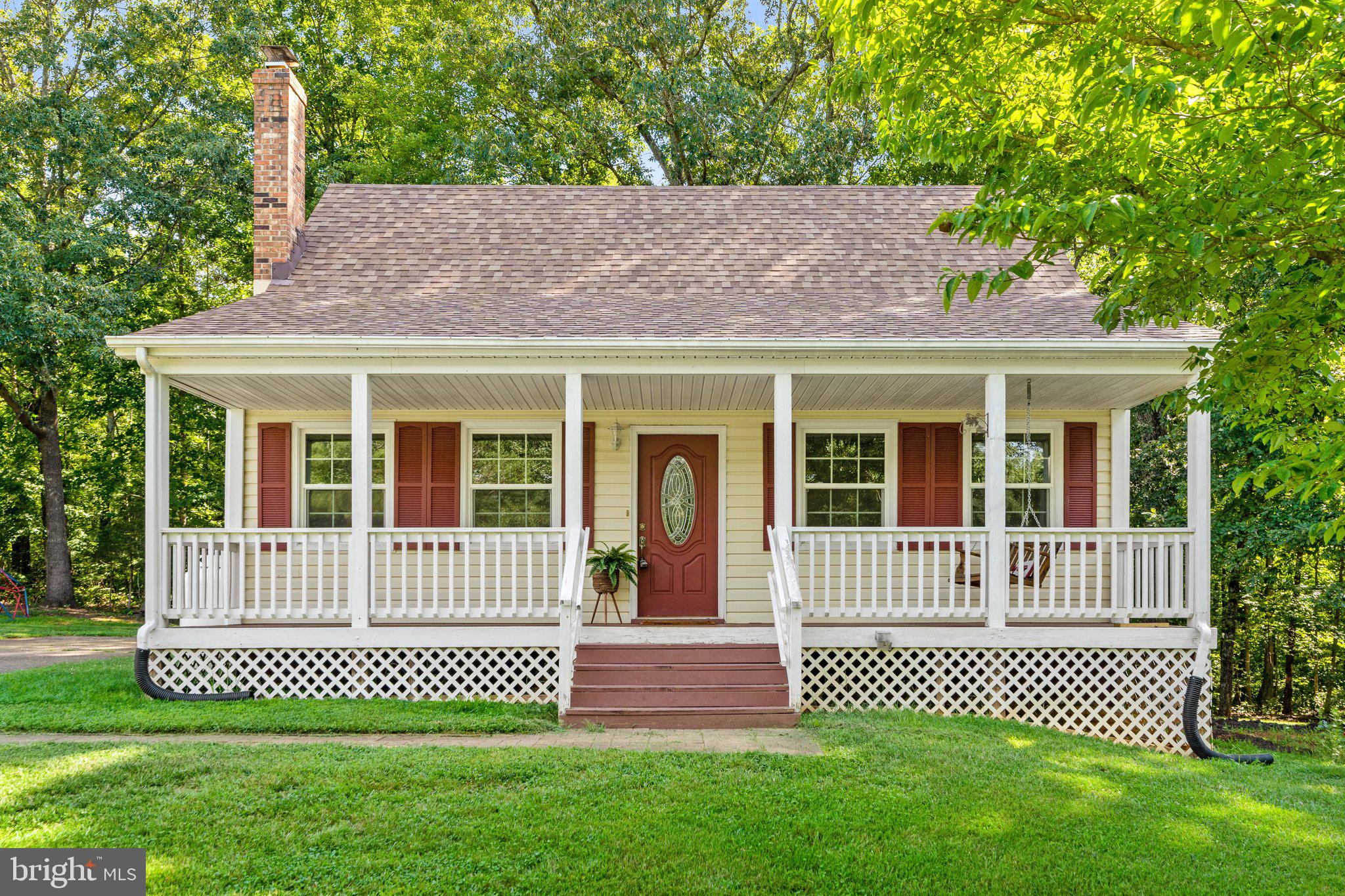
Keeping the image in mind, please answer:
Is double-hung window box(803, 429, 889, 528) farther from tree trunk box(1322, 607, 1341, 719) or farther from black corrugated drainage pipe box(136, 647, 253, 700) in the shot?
tree trunk box(1322, 607, 1341, 719)

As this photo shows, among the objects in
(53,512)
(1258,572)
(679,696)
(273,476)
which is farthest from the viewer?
(53,512)

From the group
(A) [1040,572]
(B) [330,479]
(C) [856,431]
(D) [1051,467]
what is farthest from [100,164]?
(A) [1040,572]

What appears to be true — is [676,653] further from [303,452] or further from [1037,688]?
[303,452]

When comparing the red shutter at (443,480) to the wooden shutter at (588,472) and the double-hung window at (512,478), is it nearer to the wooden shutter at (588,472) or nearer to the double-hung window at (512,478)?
the double-hung window at (512,478)

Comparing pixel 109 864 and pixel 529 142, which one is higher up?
pixel 529 142

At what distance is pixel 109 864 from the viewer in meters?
3.88

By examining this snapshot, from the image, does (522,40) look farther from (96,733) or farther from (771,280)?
(96,733)

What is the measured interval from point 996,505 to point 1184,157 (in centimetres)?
390

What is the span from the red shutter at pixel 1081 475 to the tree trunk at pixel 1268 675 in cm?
871

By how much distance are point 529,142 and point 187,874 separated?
54.6 ft

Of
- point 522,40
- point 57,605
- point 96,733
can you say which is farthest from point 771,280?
point 57,605

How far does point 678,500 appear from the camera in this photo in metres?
9.49

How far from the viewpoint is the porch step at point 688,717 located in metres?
6.67

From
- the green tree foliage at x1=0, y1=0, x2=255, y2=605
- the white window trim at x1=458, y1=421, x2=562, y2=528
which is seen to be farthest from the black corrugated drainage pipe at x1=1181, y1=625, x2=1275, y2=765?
the green tree foliage at x1=0, y1=0, x2=255, y2=605
